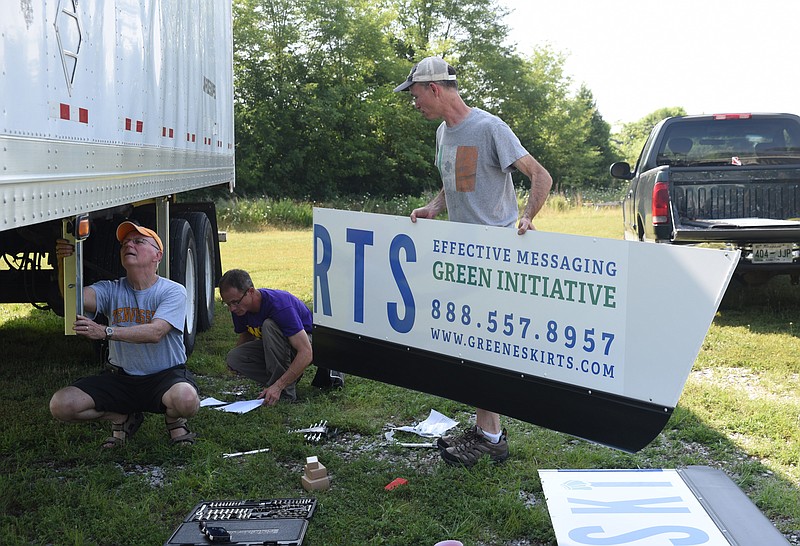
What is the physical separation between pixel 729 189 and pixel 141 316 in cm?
604

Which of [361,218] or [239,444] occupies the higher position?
[361,218]

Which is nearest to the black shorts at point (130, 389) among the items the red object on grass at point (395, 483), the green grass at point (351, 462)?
the green grass at point (351, 462)

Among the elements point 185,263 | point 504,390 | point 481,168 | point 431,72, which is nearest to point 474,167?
point 481,168

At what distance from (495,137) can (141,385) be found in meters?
2.40

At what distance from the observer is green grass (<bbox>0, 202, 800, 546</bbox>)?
393 centimetres

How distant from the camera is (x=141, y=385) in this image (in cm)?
487

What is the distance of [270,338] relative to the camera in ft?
19.4

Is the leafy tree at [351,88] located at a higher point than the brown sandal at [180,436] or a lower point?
higher

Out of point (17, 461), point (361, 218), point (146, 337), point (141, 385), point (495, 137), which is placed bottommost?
point (17, 461)

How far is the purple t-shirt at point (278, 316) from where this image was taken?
5871 millimetres

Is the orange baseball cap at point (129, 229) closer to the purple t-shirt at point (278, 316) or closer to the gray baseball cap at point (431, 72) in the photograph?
the purple t-shirt at point (278, 316)

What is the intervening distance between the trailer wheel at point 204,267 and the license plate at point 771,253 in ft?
16.9

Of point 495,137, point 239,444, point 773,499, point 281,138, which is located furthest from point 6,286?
point 281,138

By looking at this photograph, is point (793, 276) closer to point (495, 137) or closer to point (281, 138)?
point (495, 137)
